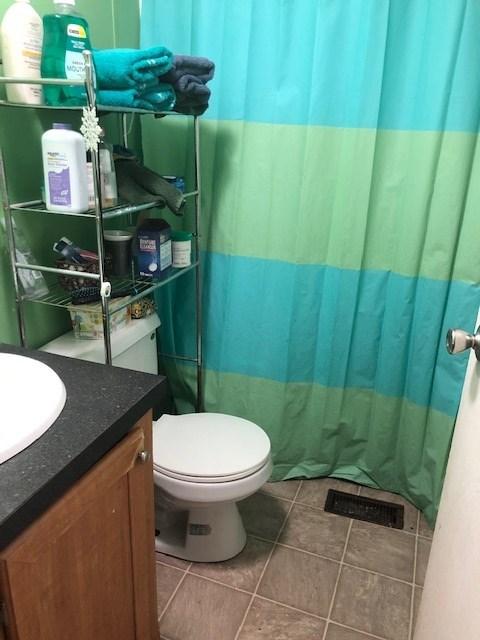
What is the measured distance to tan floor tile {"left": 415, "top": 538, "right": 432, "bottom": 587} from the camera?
67.5 inches

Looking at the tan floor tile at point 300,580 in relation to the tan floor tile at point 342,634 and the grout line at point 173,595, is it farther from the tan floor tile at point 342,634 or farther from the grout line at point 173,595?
the grout line at point 173,595

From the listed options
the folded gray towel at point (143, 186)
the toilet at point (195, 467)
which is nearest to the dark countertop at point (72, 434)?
the toilet at point (195, 467)

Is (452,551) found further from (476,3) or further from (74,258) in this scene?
(476,3)

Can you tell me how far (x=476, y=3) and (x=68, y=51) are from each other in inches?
43.1

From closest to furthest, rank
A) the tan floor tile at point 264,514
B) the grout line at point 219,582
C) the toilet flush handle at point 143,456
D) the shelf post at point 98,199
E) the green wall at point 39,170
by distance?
the toilet flush handle at point 143,456 → the shelf post at point 98,199 → the green wall at point 39,170 → the grout line at point 219,582 → the tan floor tile at point 264,514

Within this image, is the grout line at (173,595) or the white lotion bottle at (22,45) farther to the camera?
the grout line at (173,595)

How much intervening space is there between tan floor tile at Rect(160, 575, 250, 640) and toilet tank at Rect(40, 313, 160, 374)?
0.71 meters

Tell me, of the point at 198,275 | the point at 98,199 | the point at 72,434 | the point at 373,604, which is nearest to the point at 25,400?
the point at 72,434

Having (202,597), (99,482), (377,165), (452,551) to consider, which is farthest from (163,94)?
(202,597)

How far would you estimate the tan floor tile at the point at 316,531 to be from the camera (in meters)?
1.82

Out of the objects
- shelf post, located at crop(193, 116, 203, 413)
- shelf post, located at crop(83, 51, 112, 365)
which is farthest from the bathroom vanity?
shelf post, located at crop(193, 116, 203, 413)

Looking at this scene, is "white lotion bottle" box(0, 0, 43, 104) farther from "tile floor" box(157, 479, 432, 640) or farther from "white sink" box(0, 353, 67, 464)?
"tile floor" box(157, 479, 432, 640)

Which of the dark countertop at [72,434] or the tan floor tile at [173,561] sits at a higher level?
the dark countertop at [72,434]

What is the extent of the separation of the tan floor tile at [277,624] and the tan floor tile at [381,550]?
285mm
